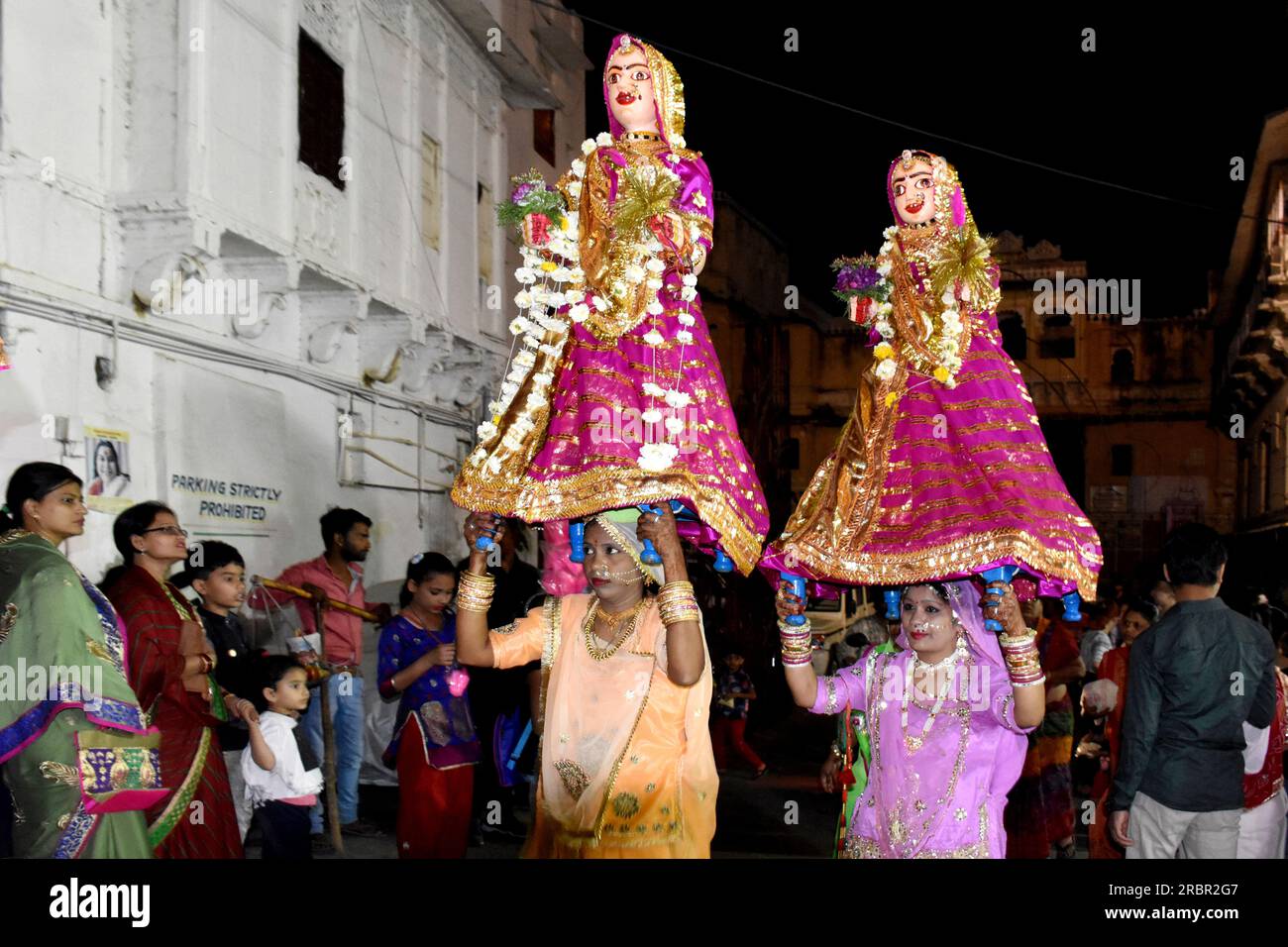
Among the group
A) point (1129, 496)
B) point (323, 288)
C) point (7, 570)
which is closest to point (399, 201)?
point (323, 288)

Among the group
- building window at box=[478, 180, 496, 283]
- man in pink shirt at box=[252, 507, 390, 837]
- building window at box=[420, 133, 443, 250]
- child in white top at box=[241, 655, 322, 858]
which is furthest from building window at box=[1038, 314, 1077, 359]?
child in white top at box=[241, 655, 322, 858]

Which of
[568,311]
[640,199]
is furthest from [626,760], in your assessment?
[640,199]

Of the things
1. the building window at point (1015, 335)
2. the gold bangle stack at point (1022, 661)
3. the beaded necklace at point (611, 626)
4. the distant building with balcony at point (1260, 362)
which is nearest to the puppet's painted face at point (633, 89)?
the beaded necklace at point (611, 626)

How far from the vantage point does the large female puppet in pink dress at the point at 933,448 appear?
3.69 metres

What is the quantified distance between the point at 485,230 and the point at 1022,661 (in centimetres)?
1076

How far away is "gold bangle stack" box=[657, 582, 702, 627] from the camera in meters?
3.47

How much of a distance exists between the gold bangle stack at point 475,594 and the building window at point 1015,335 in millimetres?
27017

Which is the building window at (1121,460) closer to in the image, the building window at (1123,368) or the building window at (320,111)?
the building window at (1123,368)

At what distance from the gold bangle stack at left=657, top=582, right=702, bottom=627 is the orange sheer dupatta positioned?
0.58ft

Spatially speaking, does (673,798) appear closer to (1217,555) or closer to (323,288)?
(1217,555)

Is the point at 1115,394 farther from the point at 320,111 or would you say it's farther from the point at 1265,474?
the point at 320,111

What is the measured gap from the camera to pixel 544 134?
15773mm

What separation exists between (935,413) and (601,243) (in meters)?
1.26

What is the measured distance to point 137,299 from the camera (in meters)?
7.54
